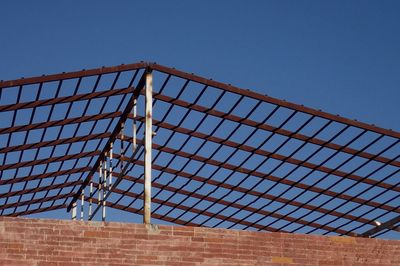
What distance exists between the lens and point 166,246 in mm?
14203

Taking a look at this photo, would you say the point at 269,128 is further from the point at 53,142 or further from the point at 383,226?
the point at 53,142

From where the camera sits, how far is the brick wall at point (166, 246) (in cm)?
1362

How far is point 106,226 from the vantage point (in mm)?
14016

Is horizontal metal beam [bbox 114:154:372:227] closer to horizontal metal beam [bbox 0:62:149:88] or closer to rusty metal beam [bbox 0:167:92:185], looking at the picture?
rusty metal beam [bbox 0:167:92:185]

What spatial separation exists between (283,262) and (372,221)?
934 centimetres

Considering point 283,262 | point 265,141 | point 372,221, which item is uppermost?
point 265,141

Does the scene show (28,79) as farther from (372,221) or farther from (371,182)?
(372,221)

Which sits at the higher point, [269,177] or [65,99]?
[65,99]

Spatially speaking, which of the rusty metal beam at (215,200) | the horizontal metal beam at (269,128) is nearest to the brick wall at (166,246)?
the horizontal metal beam at (269,128)

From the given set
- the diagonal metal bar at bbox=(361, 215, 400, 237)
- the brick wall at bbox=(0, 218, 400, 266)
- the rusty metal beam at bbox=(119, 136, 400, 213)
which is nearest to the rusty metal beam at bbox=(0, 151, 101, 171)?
the rusty metal beam at bbox=(119, 136, 400, 213)

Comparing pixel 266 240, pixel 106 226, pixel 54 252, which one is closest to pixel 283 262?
pixel 266 240

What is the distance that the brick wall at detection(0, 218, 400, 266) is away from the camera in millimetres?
13617

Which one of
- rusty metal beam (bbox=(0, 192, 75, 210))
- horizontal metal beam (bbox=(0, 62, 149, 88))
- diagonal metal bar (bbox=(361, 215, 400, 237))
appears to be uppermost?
horizontal metal beam (bbox=(0, 62, 149, 88))

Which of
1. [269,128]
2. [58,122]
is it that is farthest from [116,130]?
[269,128]
